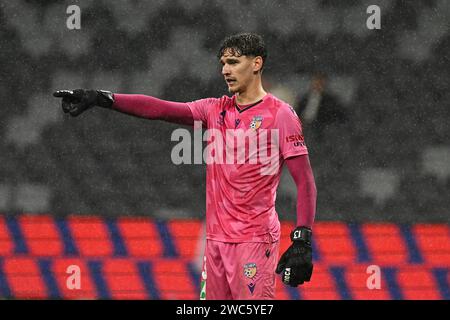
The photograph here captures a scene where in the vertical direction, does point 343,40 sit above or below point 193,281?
above

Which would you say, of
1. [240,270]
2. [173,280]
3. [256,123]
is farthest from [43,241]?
[256,123]

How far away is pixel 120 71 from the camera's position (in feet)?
28.0

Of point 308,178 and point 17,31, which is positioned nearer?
point 308,178

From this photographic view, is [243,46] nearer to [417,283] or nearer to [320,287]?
[320,287]

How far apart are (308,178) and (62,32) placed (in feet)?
14.4

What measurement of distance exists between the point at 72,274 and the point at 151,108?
11.4 ft

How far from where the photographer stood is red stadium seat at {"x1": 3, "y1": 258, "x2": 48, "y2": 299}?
26.5 ft

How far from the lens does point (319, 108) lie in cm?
855

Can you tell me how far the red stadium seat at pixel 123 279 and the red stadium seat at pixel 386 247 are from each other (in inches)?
77.7

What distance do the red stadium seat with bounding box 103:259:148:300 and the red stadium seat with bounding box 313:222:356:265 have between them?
156 centimetres

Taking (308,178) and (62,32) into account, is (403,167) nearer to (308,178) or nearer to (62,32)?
(62,32)

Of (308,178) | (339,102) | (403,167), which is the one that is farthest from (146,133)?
(308,178)

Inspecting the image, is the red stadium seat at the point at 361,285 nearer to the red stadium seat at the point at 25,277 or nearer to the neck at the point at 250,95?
the red stadium seat at the point at 25,277

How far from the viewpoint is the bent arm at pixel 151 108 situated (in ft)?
16.0
